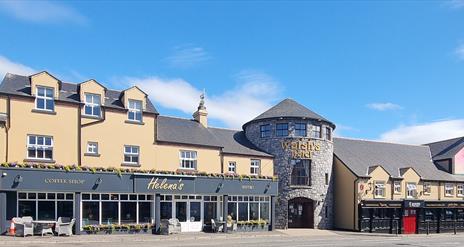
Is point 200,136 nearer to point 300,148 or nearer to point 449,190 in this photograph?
point 300,148

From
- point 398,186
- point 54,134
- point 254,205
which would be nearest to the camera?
point 54,134

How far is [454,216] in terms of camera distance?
153ft

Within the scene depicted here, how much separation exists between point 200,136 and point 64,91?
10.6 metres

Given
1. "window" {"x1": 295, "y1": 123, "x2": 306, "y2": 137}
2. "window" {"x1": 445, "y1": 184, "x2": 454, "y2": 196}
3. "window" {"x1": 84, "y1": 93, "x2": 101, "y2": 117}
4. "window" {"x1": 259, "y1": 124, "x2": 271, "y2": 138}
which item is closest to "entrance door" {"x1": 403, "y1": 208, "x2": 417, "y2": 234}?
"window" {"x1": 445, "y1": 184, "x2": 454, "y2": 196}

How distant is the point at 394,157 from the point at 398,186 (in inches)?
198

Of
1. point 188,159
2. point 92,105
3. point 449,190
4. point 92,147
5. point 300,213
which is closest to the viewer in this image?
point 92,147

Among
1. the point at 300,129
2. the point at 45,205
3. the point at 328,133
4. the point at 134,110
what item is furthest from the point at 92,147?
the point at 328,133

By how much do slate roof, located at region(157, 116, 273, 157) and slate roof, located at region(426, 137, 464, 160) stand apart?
20.5 m

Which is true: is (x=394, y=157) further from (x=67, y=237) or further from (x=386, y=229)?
(x=67, y=237)

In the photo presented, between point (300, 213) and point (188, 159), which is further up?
point (188, 159)

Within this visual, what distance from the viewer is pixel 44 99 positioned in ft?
97.6

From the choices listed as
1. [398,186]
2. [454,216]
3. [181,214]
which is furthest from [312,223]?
[454,216]

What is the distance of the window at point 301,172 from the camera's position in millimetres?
40312

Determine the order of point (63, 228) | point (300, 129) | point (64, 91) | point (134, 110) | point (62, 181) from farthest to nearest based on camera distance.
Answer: point (300, 129)
point (134, 110)
point (64, 91)
point (62, 181)
point (63, 228)
